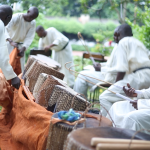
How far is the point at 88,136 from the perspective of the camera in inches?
78.7

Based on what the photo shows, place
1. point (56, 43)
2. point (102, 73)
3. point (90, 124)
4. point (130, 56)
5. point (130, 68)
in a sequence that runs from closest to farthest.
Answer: point (90, 124), point (130, 56), point (130, 68), point (102, 73), point (56, 43)

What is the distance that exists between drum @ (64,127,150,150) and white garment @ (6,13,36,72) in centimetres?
459

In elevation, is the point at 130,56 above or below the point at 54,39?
above

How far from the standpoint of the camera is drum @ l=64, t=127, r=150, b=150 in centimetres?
188

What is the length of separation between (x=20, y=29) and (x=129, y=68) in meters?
3.17

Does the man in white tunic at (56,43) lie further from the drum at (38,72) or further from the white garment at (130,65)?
the white garment at (130,65)

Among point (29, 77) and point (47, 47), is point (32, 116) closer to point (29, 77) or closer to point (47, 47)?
point (29, 77)

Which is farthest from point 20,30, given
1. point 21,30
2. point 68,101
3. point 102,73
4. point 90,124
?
point 90,124

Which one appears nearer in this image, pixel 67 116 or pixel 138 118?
pixel 67 116

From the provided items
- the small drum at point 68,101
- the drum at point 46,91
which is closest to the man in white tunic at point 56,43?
the drum at point 46,91

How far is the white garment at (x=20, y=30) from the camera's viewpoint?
641cm

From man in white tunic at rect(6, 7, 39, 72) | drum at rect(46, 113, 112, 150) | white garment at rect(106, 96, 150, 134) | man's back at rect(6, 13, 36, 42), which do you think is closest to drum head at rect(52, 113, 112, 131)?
drum at rect(46, 113, 112, 150)

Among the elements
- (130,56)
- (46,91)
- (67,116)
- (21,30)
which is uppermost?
(21,30)

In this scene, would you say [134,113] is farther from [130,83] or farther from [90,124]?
[130,83]
